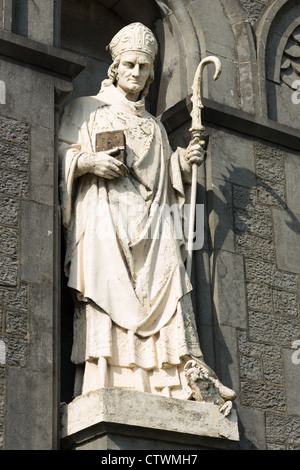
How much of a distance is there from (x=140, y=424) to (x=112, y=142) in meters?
2.45

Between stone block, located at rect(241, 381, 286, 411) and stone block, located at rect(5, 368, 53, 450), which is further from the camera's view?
stone block, located at rect(241, 381, 286, 411)

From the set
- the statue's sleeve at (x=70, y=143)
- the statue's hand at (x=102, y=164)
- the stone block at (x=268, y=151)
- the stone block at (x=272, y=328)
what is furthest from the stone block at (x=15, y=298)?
the stone block at (x=268, y=151)

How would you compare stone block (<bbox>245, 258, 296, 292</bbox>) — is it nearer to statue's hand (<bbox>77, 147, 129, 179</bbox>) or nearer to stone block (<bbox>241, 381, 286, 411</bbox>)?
stone block (<bbox>241, 381, 286, 411</bbox>)

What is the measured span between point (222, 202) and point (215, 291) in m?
0.90

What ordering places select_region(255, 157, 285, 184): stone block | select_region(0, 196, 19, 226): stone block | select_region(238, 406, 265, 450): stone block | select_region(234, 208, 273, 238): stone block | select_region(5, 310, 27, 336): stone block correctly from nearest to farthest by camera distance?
1. select_region(5, 310, 27, 336): stone block
2. select_region(0, 196, 19, 226): stone block
3. select_region(238, 406, 265, 450): stone block
4. select_region(234, 208, 273, 238): stone block
5. select_region(255, 157, 285, 184): stone block

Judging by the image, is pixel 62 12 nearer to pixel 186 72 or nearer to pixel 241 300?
pixel 186 72

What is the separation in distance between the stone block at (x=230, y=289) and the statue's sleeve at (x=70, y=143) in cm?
151

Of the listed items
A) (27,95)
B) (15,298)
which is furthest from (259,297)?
(27,95)

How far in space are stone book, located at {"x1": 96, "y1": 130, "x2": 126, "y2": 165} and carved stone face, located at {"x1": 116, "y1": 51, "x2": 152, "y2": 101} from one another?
0.73 m

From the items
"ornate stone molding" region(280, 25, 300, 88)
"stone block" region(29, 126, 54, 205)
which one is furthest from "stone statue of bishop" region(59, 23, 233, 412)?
"ornate stone molding" region(280, 25, 300, 88)

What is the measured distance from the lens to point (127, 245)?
9664mm

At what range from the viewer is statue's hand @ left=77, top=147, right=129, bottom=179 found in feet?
31.7

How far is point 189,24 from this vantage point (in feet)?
A: 37.3

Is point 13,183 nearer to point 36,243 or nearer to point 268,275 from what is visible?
point 36,243
